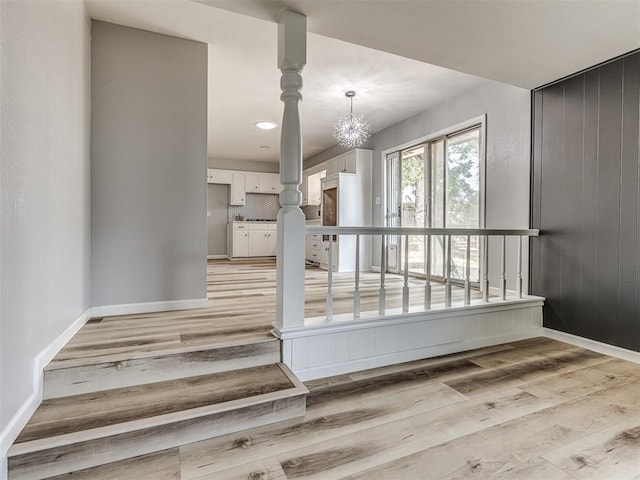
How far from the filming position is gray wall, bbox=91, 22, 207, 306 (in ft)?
8.71

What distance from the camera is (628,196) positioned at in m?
2.53

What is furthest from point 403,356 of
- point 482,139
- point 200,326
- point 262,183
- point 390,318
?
point 262,183

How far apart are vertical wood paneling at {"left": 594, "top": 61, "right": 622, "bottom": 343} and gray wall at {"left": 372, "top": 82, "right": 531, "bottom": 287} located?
679 mm

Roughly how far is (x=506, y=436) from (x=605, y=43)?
280 cm

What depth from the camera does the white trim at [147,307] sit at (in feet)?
8.77

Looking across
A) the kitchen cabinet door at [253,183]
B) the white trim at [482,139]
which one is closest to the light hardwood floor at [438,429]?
the white trim at [482,139]

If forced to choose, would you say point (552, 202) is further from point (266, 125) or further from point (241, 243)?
point (241, 243)

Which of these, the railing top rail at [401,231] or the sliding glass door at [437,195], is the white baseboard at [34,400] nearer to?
the railing top rail at [401,231]

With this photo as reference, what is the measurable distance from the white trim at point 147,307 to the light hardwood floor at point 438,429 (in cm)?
20

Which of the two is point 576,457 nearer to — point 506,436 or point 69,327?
point 506,436

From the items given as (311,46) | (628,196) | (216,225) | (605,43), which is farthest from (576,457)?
(216,225)

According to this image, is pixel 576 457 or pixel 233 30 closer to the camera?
pixel 576 457

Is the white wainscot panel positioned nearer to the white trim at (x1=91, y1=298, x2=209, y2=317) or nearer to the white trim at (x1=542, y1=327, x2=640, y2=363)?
the white trim at (x1=542, y1=327, x2=640, y2=363)

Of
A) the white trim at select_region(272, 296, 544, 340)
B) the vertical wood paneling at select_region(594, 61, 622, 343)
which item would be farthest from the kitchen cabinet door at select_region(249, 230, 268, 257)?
the vertical wood paneling at select_region(594, 61, 622, 343)
